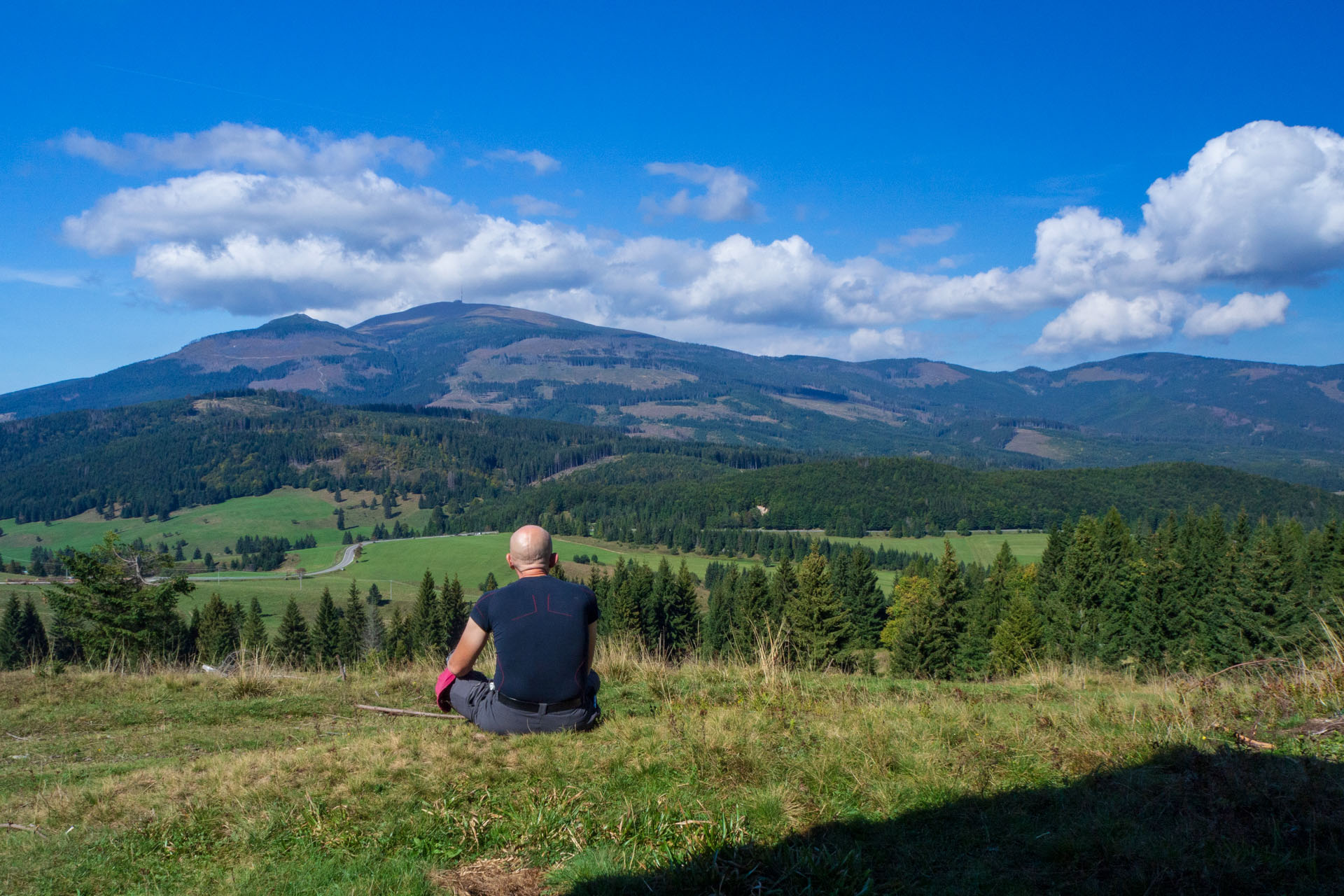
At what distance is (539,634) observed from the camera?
643cm

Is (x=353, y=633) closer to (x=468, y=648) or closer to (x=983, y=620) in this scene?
(x=983, y=620)

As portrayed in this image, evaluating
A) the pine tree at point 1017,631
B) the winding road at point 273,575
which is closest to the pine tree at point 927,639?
the pine tree at point 1017,631

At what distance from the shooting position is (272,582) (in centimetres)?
13325

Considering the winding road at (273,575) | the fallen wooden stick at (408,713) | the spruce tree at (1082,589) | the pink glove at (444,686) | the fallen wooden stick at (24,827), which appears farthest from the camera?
the winding road at (273,575)

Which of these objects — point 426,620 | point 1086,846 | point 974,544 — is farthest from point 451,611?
point 974,544

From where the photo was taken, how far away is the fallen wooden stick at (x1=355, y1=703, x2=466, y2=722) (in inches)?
291

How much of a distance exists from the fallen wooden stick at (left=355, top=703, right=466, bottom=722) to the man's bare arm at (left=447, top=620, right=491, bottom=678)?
61 centimetres

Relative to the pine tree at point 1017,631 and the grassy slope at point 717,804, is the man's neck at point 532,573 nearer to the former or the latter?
the grassy slope at point 717,804

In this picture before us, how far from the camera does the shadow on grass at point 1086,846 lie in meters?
4.00

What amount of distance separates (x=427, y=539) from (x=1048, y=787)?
17842cm

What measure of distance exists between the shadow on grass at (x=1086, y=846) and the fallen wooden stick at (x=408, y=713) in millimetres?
3650

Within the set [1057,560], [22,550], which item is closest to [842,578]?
[1057,560]

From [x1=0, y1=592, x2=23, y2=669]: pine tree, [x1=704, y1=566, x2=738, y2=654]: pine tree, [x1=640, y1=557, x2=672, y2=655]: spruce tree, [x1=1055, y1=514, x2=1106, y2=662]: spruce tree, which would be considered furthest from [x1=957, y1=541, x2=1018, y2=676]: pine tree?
[x1=0, y1=592, x2=23, y2=669]: pine tree

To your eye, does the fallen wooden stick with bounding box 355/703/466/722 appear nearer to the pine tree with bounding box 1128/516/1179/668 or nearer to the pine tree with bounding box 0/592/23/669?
the pine tree with bounding box 1128/516/1179/668
